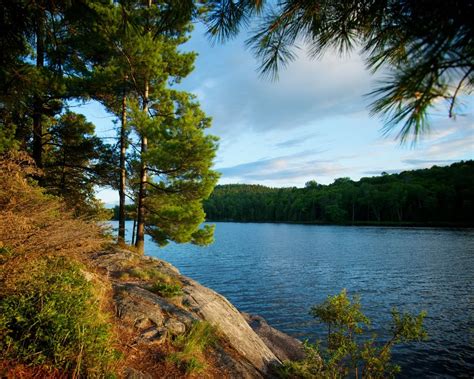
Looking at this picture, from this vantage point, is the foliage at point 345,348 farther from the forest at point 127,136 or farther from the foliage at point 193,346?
the forest at point 127,136

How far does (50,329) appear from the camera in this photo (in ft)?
10.2

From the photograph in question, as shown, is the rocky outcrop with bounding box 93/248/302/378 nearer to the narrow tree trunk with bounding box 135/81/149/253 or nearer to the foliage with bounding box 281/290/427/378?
the foliage with bounding box 281/290/427/378

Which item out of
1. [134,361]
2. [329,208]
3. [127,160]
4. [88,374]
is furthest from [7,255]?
[329,208]

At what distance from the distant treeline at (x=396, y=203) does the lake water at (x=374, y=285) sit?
1469 inches

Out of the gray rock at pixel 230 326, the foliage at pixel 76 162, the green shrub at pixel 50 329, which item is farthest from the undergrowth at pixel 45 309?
the foliage at pixel 76 162

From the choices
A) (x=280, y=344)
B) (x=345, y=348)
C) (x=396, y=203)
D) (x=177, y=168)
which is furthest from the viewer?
(x=396, y=203)

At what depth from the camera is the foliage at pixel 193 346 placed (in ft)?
13.0

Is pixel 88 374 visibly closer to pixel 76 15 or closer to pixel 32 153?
pixel 76 15

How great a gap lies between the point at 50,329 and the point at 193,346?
213 centimetres

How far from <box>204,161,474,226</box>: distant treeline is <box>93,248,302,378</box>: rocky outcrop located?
5979 centimetres

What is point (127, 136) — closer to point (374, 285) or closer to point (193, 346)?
point (193, 346)

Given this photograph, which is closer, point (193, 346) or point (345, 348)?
point (193, 346)

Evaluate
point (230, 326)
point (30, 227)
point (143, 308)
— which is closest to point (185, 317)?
point (143, 308)

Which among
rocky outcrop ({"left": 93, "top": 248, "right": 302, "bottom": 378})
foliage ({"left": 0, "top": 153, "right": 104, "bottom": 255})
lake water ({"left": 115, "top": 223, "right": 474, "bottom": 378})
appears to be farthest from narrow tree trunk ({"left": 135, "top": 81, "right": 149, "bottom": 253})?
foliage ({"left": 0, "top": 153, "right": 104, "bottom": 255})
